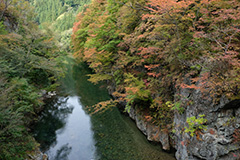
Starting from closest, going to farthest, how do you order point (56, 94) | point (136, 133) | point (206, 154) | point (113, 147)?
1. point (206, 154)
2. point (113, 147)
3. point (136, 133)
4. point (56, 94)

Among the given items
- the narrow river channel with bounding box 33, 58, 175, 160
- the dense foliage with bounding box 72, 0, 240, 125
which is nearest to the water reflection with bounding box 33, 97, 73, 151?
the narrow river channel with bounding box 33, 58, 175, 160

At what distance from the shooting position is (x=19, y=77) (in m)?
9.34

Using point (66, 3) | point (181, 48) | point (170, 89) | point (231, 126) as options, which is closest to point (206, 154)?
point (231, 126)

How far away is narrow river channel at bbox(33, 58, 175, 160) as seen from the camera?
7.41m

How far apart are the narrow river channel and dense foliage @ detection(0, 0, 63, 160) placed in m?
1.32

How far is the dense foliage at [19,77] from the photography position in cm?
530

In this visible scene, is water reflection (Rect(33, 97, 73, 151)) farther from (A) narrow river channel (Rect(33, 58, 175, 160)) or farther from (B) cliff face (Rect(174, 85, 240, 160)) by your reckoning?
(B) cliff face (Rect(174, 85, 240, 160))

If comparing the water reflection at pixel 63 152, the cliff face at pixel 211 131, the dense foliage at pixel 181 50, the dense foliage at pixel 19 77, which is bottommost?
the cliff face at pixel 211 131

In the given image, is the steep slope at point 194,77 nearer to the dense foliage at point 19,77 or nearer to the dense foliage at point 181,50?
the dense foliage at point 181,50

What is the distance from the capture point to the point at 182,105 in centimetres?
602

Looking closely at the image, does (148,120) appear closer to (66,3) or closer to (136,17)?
(136,17)

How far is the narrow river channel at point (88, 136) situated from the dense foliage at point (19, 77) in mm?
1315

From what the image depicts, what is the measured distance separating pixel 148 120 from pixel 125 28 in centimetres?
628

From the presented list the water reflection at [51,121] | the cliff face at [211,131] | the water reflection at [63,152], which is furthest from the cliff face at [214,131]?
the water reflection at [51,121]
